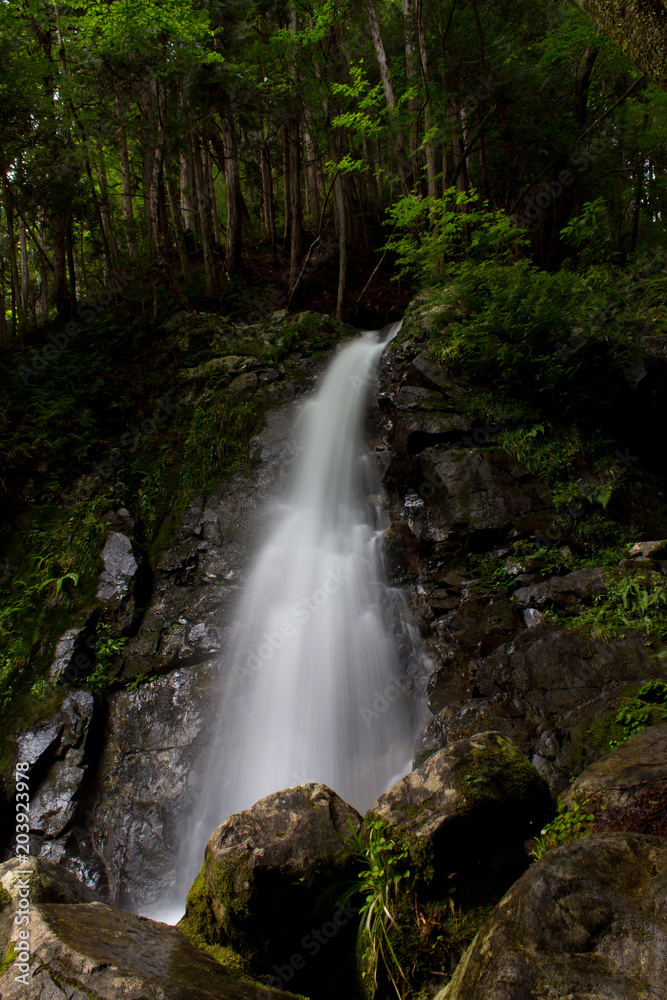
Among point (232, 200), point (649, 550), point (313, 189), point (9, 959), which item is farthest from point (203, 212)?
point (9, 959)

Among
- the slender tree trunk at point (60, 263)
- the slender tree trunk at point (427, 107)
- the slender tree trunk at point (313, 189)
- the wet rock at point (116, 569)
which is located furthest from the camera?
the slender tree trunk at point (313, 189)

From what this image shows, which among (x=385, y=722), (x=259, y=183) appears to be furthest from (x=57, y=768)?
(x=259, y=183)

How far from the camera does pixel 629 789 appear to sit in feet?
8.26

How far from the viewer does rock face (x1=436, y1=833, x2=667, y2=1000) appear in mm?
1569

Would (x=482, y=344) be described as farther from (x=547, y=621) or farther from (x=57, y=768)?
(x=57, y=768)

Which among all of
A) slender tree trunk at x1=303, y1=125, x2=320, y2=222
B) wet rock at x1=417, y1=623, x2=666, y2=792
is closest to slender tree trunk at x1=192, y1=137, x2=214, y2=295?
slender tree trunk at x1=303, y1=125, x2=320, y2=222

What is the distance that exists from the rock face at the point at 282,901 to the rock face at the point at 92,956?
0.30m

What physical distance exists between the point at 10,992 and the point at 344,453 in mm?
7496

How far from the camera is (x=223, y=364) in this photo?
10234 millimetres
